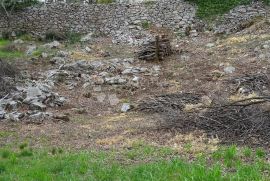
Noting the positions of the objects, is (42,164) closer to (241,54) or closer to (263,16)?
(241,54)

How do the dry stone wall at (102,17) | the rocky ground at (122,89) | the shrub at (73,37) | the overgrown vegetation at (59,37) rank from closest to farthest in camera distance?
1. the rocky ground at (122,89)
2. the shrub at (73,37)
3. the overgrown vegetation at (59,37)
4. the dry stone wall at (102,17)

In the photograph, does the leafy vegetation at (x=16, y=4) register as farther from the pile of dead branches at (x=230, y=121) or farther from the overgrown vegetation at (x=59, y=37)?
the pile of dead branches at (x=230, y=121)

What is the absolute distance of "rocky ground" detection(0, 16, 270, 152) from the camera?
35.0ft

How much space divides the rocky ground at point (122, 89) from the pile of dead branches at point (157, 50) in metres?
0.30

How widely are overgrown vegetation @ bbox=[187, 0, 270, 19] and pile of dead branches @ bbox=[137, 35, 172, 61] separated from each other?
23.8ft

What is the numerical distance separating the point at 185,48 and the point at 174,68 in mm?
3727

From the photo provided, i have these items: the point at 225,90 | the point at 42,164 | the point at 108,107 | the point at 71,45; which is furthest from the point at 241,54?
the point at 42,164

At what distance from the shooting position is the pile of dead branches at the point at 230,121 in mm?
9041

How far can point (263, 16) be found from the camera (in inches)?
938

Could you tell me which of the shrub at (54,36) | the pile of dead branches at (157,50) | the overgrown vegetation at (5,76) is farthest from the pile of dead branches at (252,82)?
the shrub at (54,36)

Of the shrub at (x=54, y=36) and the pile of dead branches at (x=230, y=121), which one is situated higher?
the pile of dead branches at (x=230, y=121)

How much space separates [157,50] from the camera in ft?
64.5

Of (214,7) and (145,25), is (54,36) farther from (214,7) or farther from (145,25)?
(214,7)

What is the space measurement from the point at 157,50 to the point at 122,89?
15.3 feet
